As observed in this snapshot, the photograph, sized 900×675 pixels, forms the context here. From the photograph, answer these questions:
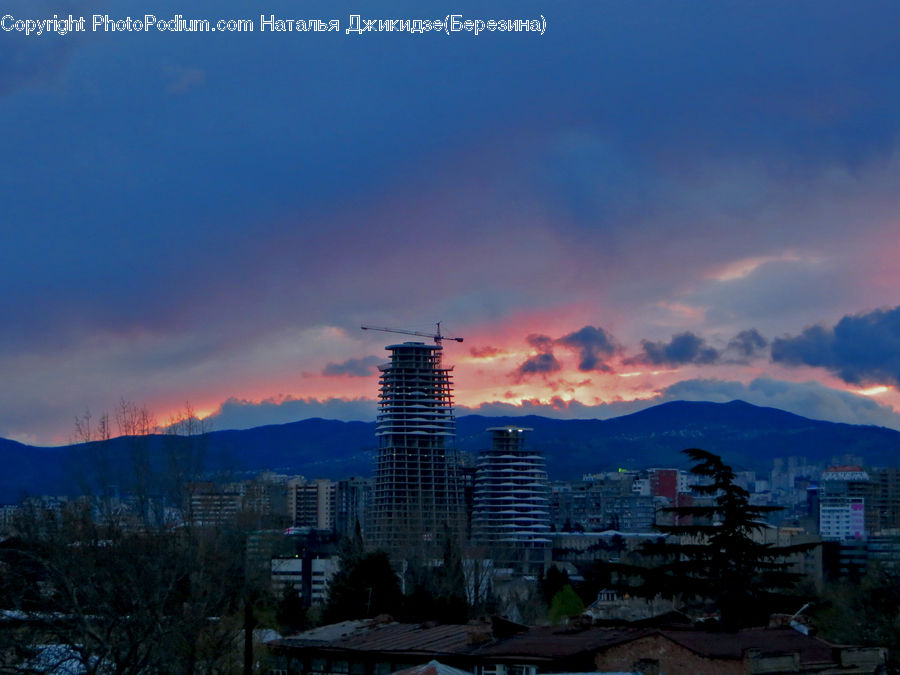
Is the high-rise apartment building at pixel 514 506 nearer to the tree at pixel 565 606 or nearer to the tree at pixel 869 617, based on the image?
the tree at pixel 565 606

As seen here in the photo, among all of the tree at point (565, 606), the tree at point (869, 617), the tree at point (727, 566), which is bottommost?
the tree at point (565, 606)

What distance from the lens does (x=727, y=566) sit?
40.7 m

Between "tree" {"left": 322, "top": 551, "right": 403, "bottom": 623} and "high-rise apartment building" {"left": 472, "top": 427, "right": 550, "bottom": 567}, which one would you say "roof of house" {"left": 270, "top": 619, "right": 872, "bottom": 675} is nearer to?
"tree" {"left": 322, "top": 551, "right": 403, "bottom": 623}

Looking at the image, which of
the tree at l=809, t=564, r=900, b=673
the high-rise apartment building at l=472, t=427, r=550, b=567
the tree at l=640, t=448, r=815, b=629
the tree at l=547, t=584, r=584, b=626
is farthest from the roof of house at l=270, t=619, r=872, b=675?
the high-rise apartment building at l=472, t=427, r=550, b=567

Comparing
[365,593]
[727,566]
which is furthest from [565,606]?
[727,566]

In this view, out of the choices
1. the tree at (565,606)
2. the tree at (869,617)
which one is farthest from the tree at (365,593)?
the tree at (869,617)

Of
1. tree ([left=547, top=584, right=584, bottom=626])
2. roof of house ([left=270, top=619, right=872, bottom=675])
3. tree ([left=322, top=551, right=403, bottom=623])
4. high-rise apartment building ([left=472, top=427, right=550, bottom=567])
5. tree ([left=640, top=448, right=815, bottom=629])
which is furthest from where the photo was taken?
high-rise apartment building ([left=472, top=427, right=550, bottom=567])

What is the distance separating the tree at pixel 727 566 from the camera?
39812 millimetres

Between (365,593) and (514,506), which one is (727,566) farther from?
(514,506)

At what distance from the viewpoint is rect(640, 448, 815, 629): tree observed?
39.8 metres

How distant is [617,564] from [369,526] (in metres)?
153

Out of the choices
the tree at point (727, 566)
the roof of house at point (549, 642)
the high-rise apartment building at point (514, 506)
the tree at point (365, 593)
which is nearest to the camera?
the roof of house at point (549, 642)

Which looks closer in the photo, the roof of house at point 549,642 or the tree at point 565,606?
the roof of house at point 549,642

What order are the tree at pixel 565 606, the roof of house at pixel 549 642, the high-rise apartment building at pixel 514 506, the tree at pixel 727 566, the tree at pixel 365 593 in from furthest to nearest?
the high-rise apartment building at pixel 514 506 → the tree at pixel 565 606 → the tree at pixel 365 593 → the tree at pixel 727 566 → the roof of house at pixel 549 642
